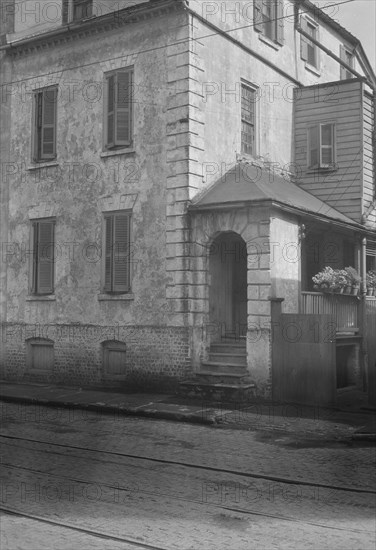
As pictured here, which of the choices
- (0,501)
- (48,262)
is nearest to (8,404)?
(48,262)

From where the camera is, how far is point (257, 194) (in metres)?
15.9

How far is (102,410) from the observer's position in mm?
14578

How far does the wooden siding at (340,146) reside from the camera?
19422mm

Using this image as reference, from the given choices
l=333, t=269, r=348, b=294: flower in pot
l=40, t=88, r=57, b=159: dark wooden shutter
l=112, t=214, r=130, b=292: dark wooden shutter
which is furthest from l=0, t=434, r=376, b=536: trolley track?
l=40, t=88, r=57, b=159: dark wooden shutter

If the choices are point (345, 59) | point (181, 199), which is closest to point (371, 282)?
point (181, 199)

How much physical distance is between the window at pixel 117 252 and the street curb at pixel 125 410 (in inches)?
138

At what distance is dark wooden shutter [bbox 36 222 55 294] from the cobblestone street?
754 centimetres

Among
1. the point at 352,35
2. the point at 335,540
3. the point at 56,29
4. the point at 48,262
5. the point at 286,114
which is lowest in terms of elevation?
the point at 335,540

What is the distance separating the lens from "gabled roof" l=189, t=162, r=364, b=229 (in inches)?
620

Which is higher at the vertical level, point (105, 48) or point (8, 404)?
point (105, 48)

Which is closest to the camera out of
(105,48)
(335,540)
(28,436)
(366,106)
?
(335,540)

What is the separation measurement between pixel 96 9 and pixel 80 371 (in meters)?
9.62

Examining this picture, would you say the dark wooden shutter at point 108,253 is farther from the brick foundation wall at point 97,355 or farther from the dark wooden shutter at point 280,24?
the dark wooden shutter at point 280,24

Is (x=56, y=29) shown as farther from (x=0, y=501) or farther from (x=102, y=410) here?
(x=0, y=501)
